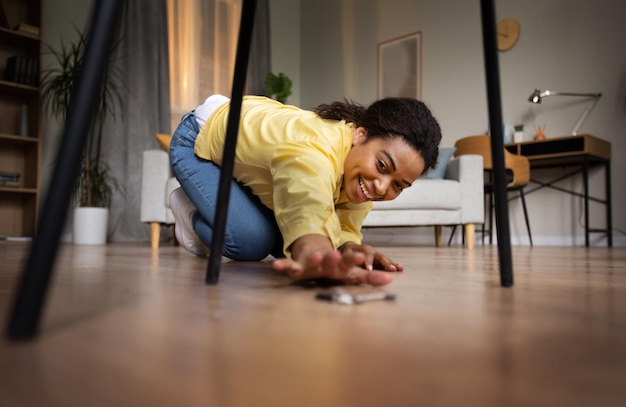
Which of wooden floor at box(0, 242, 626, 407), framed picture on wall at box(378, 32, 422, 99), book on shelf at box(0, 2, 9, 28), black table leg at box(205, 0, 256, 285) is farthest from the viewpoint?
framed picture on wall at box(378, 32, 422, 99)

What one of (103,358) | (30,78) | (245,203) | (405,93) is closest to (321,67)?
(405,93)

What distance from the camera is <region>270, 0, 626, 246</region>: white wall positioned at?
3.71 metres

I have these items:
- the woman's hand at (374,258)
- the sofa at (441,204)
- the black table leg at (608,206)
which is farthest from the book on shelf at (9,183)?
the black table leg at (608,206)

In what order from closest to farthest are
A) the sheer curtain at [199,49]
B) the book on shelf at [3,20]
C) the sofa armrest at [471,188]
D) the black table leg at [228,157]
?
the black table leg at [228,157] < the sofa armrest at [471,188] < the book on shelf at [3,20] < the sheer curtain at [199,49]

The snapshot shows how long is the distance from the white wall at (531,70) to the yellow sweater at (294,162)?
3.32 m

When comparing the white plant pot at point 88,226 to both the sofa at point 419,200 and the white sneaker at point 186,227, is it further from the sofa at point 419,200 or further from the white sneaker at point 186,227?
the white sneaker at point 186,227

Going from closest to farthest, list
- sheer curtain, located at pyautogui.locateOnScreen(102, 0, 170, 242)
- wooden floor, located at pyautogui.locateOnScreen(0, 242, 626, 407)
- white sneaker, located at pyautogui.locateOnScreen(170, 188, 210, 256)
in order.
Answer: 1. wooden floor, located at pyautogui.locateOnScreen(0, 242, 626, 407)
2. white sneaker, located at pyautogui.locateOnScreen(170, 188, 210, 256)
3. sheer curtain, located at pyautogui.locateOnScreen(102, 0, 170, 242)

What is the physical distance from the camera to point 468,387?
0.21 m

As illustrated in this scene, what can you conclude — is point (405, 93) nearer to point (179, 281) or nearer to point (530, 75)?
point (530, 75)

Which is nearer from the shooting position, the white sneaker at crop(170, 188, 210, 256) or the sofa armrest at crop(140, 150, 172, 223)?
→ the white sneaker at crop(170, 188, 210, 256)

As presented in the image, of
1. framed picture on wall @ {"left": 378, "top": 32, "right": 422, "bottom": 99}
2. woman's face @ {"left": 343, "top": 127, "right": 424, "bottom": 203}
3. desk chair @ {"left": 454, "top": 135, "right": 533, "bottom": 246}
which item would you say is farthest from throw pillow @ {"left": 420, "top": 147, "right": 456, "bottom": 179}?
woman's face @ {"left": 343, "top": 127, "right": 424, "bottom": 203}

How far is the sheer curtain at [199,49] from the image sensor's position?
4.79 metres

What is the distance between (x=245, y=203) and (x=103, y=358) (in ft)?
3.27

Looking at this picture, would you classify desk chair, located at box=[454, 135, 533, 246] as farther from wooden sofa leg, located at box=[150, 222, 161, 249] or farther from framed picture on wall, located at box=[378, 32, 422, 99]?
wooden sofa leg, located at box=[150, 222, 161, 249]
